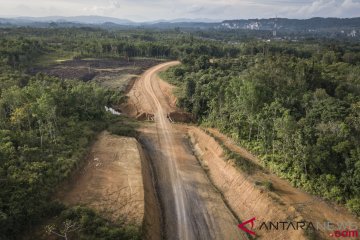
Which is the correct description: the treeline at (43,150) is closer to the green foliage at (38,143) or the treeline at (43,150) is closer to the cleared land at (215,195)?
the green foliage at (38,143)

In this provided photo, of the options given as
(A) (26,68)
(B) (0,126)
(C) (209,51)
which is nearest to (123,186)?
(B) (0,126)

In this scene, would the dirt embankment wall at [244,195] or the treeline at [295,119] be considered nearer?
the dirt embankment wall at [244,195]

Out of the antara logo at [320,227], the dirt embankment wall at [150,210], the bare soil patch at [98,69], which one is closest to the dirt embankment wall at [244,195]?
the antara logo at [320,227]

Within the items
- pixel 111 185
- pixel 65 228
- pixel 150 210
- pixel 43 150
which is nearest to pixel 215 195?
pixel 150 210

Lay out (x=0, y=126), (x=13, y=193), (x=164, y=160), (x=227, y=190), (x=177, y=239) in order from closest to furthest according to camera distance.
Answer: (x=13, y=193), (x=177, y=239), (x=227, y=190), (x=0, y=126), (x=164, y=160)

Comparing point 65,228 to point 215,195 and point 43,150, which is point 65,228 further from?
point 215,195

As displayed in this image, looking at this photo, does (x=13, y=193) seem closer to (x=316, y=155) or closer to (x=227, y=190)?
(x=227, y=190)
